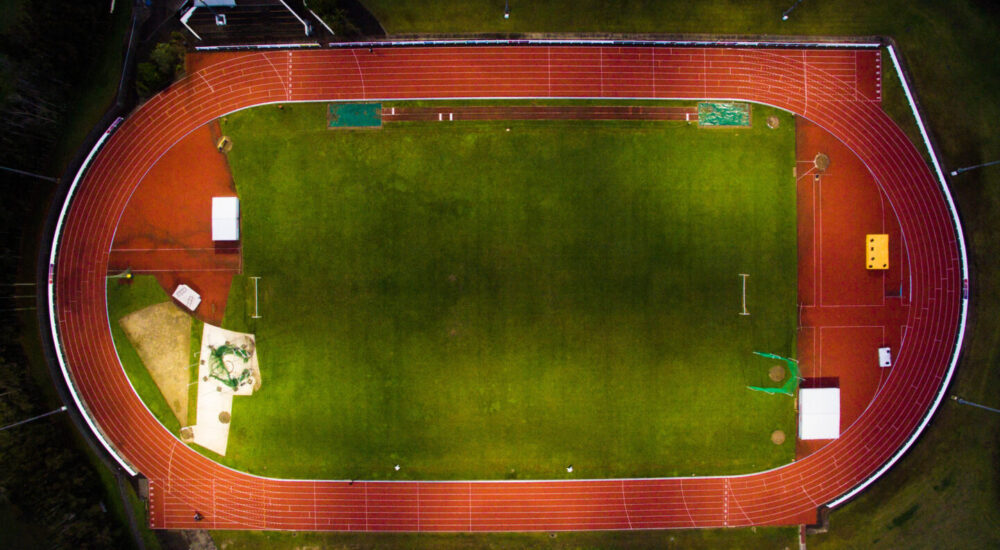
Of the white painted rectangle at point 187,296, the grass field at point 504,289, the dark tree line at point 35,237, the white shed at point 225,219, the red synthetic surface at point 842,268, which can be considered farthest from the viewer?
the red synthetic surface at point 842,268

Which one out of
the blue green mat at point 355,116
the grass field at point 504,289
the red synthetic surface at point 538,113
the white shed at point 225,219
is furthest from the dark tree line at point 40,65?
the red synthetic surface at point 538,113

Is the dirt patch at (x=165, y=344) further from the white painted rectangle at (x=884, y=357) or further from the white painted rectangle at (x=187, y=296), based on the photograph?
the white painted rectangle at (x=884, y=357)

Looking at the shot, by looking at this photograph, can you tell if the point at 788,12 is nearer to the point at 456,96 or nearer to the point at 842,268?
the point at 842,268

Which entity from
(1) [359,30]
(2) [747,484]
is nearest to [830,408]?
(2) [747,484]

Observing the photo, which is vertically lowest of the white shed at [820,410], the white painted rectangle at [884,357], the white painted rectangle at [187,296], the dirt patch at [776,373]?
the white shed at [820,410]

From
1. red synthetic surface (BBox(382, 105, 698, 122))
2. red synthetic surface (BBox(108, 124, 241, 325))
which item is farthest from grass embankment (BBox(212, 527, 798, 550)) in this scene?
red synthetic surface (BBox(382, 105, 698, 122))

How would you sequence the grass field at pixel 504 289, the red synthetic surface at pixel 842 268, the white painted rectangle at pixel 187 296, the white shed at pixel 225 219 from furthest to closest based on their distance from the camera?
the red synthetic surface at pixel 842 268, the grass field at pixel 504 289, the white painted rectangle at pixel 187 296, the white shed at pixel 225 219
